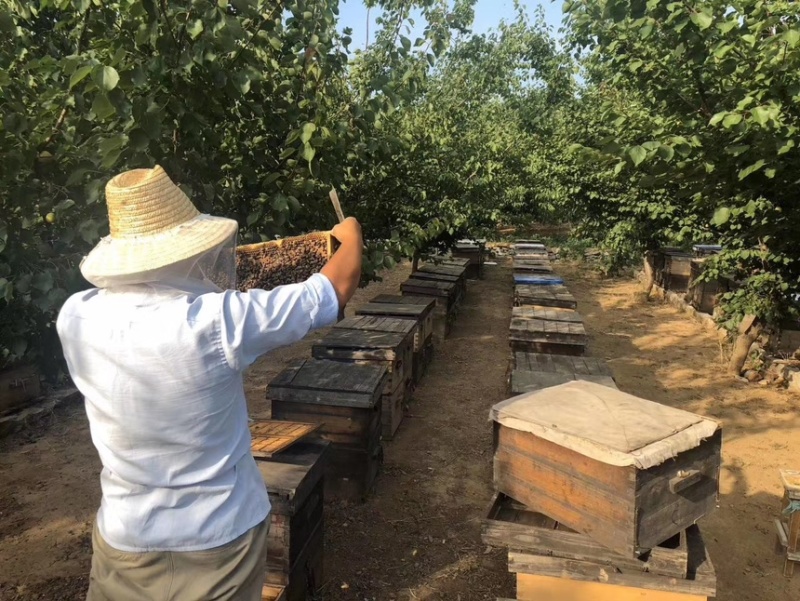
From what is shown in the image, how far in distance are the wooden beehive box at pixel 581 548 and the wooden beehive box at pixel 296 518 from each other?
3.08 ft

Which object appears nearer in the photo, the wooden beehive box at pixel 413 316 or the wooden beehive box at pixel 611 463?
the wooden beehive box at pixel 611 463

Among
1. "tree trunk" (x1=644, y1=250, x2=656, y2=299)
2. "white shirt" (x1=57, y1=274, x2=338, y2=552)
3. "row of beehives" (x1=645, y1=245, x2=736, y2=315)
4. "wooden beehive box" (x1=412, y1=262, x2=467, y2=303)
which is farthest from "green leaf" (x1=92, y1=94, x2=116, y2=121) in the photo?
"tree trunk" (x1=644, y1=250, x2=656, y2=299)

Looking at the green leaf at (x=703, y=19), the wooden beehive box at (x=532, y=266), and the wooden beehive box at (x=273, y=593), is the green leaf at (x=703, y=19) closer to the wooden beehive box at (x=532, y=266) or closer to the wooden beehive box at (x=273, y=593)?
the wooden beehive box at (x=273, y=593)

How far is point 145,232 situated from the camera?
161cm

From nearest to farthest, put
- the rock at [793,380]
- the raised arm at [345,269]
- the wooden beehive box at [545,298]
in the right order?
the raised arm at [345,269] → the rock at [793,380] → the wooden beehive box at [545,298]

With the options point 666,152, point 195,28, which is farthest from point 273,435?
point 666,152

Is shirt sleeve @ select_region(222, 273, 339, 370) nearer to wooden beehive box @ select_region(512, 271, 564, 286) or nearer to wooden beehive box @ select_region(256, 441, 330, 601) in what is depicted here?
wooden beehive box @ select_region(256, 441, 330, 601)

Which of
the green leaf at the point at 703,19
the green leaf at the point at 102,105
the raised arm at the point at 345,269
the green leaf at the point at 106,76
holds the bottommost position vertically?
the raised arm at the point at 345,269

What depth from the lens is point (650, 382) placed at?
7609 millimetres

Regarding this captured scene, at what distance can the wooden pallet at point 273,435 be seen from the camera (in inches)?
118

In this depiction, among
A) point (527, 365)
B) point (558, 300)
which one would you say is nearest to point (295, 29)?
point (527, 365)

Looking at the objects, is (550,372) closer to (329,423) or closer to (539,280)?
(329,423)

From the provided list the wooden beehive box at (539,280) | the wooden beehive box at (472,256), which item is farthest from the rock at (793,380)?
the wooden beehive box at (472,256)

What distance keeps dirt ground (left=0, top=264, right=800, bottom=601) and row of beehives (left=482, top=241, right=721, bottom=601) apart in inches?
35.2
